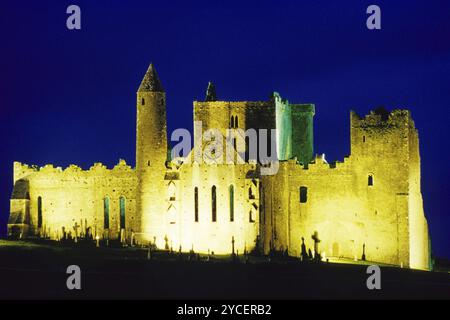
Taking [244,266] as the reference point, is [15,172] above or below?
above

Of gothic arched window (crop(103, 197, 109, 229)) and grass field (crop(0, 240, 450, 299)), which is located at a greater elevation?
gothic arched window (crop(103, 197, 109, 229))

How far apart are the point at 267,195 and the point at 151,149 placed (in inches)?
323

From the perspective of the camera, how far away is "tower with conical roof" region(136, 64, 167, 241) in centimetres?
8025

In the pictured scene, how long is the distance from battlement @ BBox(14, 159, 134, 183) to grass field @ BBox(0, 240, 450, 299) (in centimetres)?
965

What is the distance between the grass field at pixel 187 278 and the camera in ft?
205

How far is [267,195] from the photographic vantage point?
79938 millimetres

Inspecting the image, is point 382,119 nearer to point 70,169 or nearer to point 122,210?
point 122,210

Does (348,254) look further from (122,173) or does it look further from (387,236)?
(122,173)

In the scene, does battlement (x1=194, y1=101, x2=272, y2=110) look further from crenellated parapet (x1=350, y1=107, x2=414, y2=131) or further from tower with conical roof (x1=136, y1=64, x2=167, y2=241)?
crenellated parapet (x1=350, y1=107, x2=414, y2=131)

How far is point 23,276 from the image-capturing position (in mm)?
65000

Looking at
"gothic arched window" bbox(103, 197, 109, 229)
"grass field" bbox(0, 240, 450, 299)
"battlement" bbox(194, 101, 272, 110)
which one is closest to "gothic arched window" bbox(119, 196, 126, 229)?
"gothic arched window" bbox(103, 197, 109, 229)

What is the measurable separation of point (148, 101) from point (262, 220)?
10846 millimetres

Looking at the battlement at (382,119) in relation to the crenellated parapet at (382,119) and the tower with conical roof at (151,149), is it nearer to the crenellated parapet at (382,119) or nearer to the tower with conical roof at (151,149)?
the crenellated parapet at (382,119)
